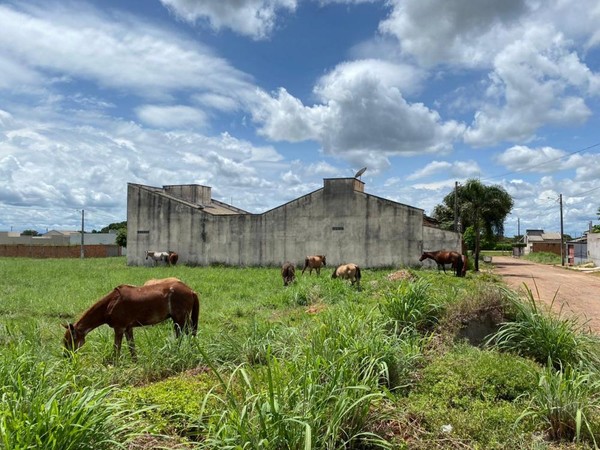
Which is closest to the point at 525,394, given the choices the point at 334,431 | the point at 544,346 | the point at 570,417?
the point at 570,417

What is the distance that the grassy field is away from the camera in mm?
3818

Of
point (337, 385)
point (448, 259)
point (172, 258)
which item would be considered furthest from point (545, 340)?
point (172, 258)

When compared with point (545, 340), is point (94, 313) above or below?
above

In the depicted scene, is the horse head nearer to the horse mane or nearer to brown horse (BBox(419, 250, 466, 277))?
the horse mane

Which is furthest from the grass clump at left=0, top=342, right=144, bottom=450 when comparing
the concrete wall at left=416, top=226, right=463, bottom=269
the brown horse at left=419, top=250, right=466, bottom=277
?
the concrete wall at left=416, top=226, right=463, bottom=269

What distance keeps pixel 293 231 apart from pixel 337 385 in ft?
92.9

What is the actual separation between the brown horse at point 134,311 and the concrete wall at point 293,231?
895 inches

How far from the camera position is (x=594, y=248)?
136ft

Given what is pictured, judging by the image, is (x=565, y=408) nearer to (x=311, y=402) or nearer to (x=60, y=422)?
(x=311, y=402)

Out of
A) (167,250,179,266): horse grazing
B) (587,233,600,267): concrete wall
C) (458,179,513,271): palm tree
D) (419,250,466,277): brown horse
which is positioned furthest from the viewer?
(587,233,600,267): concrete wall

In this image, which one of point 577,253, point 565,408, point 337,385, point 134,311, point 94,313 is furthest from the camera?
point 577,253

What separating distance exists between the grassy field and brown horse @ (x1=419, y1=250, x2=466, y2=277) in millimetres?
17565

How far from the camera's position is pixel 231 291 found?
18.2 meters

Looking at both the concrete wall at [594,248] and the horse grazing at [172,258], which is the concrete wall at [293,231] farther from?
the concrete wall at [594,248]
